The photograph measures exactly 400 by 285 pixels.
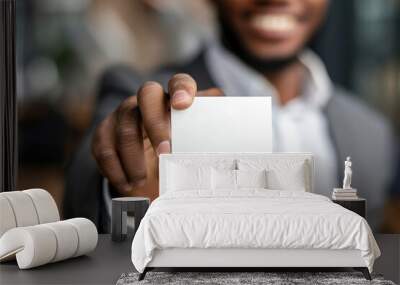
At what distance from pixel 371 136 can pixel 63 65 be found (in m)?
3.40

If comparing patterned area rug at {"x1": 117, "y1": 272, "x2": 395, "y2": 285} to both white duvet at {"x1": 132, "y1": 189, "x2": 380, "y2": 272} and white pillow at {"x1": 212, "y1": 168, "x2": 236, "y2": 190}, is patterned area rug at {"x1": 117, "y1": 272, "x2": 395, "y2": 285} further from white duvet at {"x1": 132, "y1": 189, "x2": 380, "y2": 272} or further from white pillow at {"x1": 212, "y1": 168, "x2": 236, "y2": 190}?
white pillow at {"x1": 212, "y1": 168, "x2": 236, "y2": 190}

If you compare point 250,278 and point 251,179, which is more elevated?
point 251,179

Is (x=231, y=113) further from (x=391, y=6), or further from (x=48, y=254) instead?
(x=48, y=254)

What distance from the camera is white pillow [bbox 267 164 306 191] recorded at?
6246 millimetres

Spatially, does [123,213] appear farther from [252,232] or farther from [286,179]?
[252,232]

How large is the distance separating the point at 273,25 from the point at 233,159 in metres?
1.54

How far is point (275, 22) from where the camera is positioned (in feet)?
23.1

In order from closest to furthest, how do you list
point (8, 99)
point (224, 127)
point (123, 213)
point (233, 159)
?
point (123, 213) < point (233, 159) < point (224, 127) < point (8, 99)

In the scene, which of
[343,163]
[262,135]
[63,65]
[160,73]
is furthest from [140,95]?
[343,163]

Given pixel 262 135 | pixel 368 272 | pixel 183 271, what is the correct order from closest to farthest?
pixel 368 272
pixel 183 271
pixel 262 135

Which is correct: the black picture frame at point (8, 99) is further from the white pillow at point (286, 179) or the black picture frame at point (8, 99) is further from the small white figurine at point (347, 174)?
the small white figurine at point (347, 174)

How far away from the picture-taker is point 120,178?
702 cm

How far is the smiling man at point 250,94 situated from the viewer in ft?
23.0

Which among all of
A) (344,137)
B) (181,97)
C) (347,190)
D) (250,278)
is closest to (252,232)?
(250,278)
